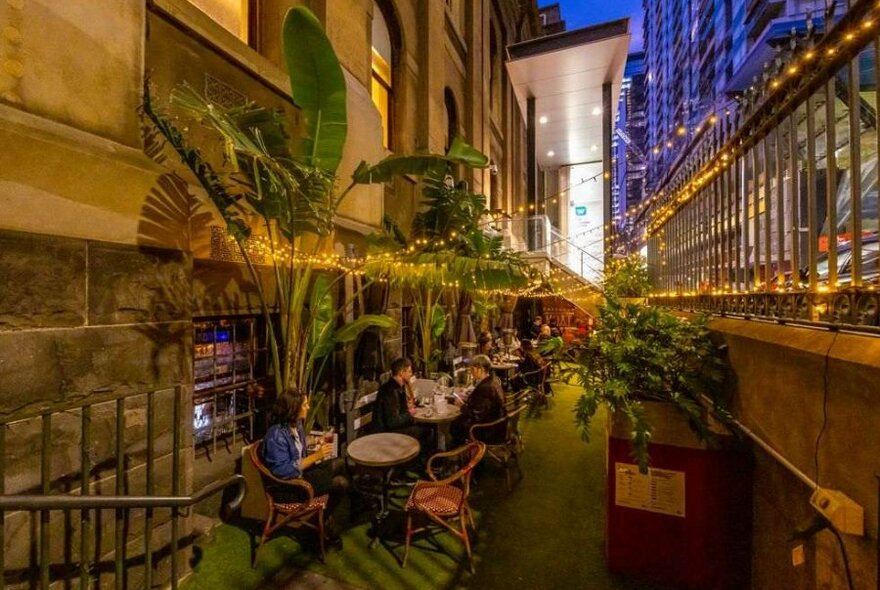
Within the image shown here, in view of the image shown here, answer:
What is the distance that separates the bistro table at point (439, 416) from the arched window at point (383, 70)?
19.8ft

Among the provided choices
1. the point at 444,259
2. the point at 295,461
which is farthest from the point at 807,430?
the point at 444,259

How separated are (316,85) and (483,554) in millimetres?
5270

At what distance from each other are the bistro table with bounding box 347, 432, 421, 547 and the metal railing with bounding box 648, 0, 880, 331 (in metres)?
3.46

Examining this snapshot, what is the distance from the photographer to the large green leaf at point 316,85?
3818mm

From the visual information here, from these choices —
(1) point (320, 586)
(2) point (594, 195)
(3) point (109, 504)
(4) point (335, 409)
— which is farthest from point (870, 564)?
(2) point (594, 195)

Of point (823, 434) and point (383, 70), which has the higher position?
point (383, 70)

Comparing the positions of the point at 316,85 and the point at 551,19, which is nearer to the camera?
the point at 316,85

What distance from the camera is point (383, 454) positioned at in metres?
4.25

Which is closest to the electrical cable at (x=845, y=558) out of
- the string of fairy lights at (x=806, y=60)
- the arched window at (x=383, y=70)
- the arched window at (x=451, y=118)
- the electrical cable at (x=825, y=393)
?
the electrical cable at (x=825, y=393)

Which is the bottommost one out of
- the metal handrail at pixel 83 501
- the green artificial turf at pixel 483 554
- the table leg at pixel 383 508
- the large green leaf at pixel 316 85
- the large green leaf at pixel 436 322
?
the green artificial turf at pixel 483 554

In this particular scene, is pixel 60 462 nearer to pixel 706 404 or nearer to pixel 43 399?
pixel 43 399

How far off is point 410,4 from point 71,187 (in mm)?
9789

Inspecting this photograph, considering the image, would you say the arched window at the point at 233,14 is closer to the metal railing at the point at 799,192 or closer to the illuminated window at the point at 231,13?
the illuminated window at the point at 231,13

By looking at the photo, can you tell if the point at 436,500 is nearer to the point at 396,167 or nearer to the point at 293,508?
the point at 293,508
